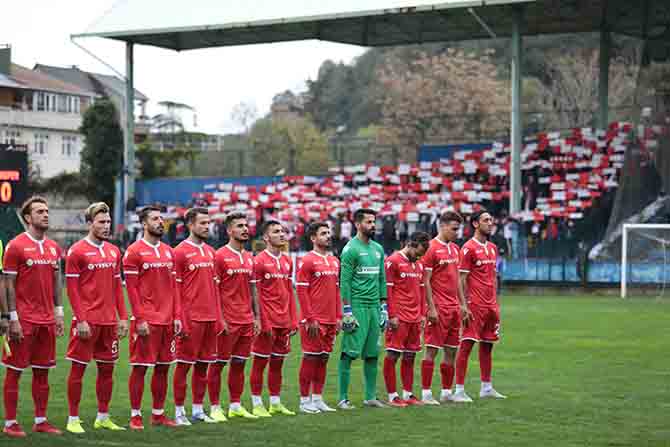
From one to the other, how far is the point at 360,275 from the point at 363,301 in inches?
12.1

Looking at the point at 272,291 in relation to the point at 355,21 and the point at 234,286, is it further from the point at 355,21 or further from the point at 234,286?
the point at 355,21

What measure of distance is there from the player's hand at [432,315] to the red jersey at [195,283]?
107 inches

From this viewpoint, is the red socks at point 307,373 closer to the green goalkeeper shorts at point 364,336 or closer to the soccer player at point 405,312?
the green goalkeeper shorts at point 364,336

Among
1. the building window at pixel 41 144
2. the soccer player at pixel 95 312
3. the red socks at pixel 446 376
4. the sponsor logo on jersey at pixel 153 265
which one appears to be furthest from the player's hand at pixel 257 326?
the building window at pixel 41 144

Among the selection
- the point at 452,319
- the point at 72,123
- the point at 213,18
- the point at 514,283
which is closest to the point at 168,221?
the point at 213,18

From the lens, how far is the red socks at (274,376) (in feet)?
43.7

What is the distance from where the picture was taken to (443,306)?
1430 centimetres

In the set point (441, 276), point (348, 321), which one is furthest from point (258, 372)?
point (441, 276)

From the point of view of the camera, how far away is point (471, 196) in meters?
42.4

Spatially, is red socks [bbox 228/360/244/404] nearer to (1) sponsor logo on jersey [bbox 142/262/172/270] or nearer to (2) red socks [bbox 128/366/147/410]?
(2) red socks [bbox 128/366/147/410]

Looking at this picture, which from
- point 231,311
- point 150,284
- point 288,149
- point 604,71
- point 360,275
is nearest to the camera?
point 150,284

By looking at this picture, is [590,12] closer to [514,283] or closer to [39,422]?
[514,283]

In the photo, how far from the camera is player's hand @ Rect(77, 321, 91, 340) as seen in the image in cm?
1163

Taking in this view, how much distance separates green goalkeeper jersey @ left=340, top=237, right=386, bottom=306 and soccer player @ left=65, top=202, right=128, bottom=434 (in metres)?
2.82
